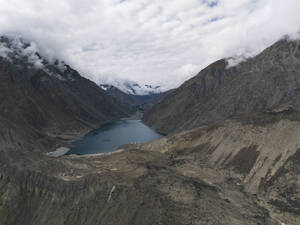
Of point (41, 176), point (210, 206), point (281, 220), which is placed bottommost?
point (281, 220)

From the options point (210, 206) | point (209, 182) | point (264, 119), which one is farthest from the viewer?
point (264, 119)

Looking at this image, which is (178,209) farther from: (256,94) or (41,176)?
(256,94)

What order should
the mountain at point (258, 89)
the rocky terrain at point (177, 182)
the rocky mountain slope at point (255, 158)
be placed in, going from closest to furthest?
the rocky terrain at point (177, 182) < the rocky mountain slope at point (255, 158) < the mountain at point (258, 89)

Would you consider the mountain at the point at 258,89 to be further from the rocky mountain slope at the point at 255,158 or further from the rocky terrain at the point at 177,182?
the rocky terrain at the point at 177,182

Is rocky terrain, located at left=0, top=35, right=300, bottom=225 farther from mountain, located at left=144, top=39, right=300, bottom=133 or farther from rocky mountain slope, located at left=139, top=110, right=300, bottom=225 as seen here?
mountain, located at left=144, top=39, right=300, bottom=133

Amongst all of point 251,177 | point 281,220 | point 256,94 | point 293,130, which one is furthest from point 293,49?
point 281,220

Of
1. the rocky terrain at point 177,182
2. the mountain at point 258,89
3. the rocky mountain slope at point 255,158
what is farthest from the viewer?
the mountain at point 258,89

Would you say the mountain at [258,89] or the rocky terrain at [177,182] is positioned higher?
the mountain at [258,89]

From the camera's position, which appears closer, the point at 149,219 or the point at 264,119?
the point at 149,219

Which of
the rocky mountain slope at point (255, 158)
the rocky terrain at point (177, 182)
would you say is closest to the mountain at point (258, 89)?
the rocky mountain slope at point (255, 158)

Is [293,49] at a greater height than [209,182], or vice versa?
[293,49]

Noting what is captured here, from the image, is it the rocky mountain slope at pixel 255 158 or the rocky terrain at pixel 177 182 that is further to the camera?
the rocky mountain slope at pixel 255 158
